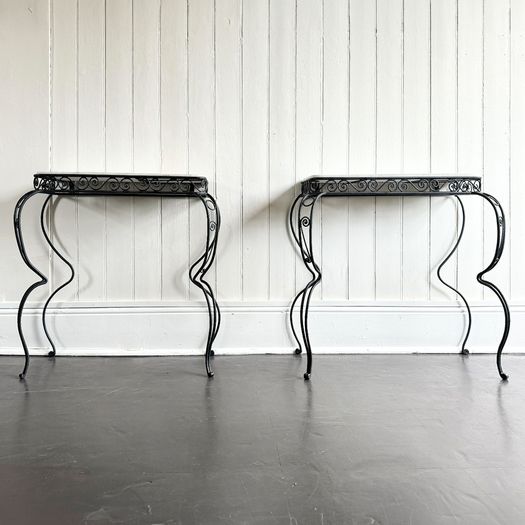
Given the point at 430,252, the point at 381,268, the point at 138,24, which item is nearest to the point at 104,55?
the point at 138,24

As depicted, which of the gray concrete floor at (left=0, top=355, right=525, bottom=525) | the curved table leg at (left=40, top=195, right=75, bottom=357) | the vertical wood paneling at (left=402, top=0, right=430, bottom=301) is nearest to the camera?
the gray concrete floor at (left=0, top=355, right=525, bottom=525)

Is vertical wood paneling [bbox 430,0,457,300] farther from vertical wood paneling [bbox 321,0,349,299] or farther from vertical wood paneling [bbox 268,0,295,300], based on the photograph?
vertical wood paneling [bbox 268,0,295,300]

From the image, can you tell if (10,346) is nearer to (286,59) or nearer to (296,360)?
(296,360)

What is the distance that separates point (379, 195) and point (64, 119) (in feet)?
4.89

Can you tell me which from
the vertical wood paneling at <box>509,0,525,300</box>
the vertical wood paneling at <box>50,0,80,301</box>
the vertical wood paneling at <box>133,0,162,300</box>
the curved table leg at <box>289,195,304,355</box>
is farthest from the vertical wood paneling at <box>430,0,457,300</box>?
the vertical wood paneling at <box>50,0,80,301</box>

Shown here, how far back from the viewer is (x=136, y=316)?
7.29ft

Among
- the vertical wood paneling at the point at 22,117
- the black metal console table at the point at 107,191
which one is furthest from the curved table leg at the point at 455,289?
the vertical wood paneling at the point at 22,117

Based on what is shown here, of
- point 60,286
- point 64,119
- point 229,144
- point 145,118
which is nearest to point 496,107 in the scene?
point 229,144

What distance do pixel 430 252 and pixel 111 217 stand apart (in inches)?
60.5

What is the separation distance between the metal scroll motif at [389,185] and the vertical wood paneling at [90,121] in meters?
1.01

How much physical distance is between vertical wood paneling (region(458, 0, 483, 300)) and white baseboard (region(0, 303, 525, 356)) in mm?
181

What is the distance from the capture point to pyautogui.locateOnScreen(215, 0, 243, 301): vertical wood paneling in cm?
224

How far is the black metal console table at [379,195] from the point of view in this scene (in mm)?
1854

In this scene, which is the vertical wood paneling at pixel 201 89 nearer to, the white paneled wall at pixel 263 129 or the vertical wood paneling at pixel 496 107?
the white paneled wall at pixel 263 129
